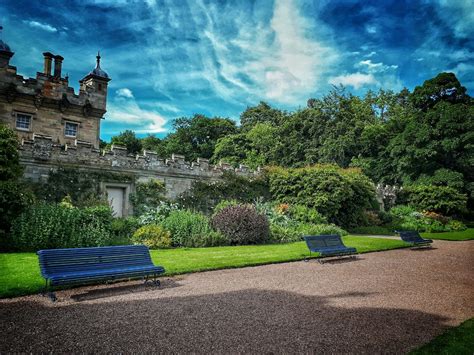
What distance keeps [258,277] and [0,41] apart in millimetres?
22187

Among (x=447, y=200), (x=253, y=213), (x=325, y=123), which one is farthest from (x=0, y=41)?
(x=447, y=200)

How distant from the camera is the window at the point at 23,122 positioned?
2075 cm

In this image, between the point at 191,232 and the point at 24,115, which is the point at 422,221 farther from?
the point at 24,115

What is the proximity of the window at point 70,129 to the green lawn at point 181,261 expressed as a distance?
50.1 ft

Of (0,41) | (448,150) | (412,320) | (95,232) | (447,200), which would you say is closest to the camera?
(412,320)

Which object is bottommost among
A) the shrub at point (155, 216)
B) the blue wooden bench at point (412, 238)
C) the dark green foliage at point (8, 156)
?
the blue wooden bench at point (412, 238)

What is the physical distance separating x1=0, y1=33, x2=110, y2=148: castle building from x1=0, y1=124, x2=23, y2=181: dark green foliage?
7.97 meters

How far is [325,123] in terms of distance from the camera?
3844 cm

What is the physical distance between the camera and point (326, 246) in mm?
11102

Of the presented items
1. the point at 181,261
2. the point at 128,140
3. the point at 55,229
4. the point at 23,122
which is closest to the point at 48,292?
the point at 181,261

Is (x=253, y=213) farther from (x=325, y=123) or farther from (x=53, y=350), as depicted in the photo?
(x=325, y=123)

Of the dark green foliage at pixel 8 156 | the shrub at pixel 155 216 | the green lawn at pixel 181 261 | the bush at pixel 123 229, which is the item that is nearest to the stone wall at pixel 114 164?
the shrub at pixel 155 216

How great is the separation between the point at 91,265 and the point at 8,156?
25.1 feet

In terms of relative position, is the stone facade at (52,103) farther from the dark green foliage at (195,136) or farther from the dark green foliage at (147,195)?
the dark green foliage at (195,136)
